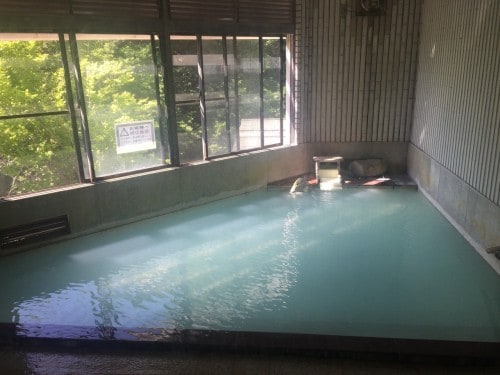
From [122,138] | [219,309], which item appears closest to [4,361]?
[219,309]

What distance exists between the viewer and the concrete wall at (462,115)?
507 centimetres

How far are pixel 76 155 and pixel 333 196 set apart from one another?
4243 millimetres

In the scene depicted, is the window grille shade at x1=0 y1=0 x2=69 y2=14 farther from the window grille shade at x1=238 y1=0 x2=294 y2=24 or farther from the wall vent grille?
the window grille shade at x1=238 y1=0 x2=294 y2=24

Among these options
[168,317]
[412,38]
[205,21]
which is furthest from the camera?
[412,38]

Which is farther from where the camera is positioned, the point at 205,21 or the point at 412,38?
the point at 412,38

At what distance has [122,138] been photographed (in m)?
6.48

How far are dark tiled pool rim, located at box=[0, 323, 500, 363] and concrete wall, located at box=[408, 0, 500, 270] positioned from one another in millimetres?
2091

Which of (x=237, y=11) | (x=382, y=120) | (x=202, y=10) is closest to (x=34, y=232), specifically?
(x=202, y=10)

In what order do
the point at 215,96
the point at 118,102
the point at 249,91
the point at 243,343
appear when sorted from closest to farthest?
the point at 243,343
the point at 118,102
the point at 215,96
the point at 249,91

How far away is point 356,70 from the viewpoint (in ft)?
27.6

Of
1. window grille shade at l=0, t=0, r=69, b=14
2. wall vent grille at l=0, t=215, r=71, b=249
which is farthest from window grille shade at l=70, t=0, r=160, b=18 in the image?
wall vent grille at l=0, t=215, r=71, b=249

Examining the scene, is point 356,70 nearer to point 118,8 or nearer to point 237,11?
point 237,11

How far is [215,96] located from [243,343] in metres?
4.97

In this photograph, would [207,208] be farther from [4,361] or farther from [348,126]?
[4,361]
